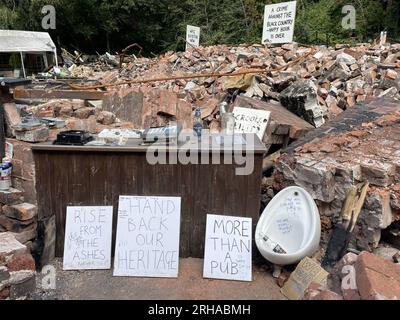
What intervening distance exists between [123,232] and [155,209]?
1.17 feet

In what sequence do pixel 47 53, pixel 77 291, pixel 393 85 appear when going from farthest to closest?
pixel 47 53
pixel 393 85
pixel 77 291

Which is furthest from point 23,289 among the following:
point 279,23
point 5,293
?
point 279,23

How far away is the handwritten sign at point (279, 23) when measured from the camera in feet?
24.2

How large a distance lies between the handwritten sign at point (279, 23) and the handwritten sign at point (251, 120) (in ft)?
11.7

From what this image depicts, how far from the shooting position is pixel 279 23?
7.66 meters

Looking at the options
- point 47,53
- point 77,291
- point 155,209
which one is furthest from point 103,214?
point 47,53

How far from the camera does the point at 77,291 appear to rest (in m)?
3.02

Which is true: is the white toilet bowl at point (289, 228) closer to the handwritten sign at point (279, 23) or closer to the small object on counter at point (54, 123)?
the small object on counter at point (54, 123)

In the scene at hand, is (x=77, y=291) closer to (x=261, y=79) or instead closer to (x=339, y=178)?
(x=339, y=178)

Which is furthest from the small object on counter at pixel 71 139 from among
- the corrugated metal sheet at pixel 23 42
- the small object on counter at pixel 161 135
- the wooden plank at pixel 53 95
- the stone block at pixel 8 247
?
the corrugated metal sheet at pixel 23 42

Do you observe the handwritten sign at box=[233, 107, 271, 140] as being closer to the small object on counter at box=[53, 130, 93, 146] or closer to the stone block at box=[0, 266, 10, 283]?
the small object on counter at box=[53, 130, 93, 146]

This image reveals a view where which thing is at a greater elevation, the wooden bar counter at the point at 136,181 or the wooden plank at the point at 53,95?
the wooden plank at the point at 53,95

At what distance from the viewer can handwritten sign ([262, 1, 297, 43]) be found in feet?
24.2

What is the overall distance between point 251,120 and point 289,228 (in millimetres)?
1746
